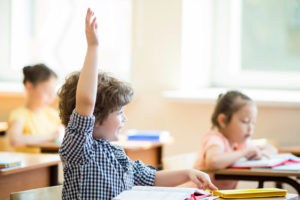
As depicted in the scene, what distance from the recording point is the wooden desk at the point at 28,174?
2900mm

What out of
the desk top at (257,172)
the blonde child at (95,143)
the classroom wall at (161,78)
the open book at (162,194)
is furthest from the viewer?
the classroom wall at (161,78)

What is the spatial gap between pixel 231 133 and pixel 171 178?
4.19 ft

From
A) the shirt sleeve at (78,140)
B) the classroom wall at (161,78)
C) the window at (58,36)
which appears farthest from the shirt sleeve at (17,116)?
the shirt sleeve at (78,140)

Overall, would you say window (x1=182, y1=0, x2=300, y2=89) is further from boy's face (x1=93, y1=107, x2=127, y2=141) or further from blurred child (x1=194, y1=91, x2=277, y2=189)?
boy's face (x1=93, y1=107, x2=127, y2=141)

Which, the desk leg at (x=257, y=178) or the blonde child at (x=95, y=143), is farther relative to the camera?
the desk leg at (x=257, y=178)

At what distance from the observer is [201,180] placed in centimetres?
193

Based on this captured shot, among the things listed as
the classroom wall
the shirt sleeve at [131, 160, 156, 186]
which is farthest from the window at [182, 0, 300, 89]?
the shirt sleeve at [131, 160, 156, 186]

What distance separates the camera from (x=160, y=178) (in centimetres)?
207

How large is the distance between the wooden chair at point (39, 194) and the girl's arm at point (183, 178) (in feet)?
1.25

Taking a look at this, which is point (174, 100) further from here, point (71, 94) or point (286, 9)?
point (71, 94)

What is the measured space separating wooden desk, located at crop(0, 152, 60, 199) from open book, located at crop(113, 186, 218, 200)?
126 cm

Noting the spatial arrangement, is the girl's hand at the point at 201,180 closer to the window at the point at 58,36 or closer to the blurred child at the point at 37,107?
the blurred child at the point at 37,107

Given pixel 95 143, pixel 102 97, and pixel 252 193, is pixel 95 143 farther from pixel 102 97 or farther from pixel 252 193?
pixel 252 193

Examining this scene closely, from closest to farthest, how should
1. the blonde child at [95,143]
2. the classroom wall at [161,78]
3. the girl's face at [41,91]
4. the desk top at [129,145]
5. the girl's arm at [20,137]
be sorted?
the blonde child at [95,143]
the desk top at [129,145]
the girl's arm at [20,137]
the girl's face at [41,91]
the classroom wall at [161,78]
